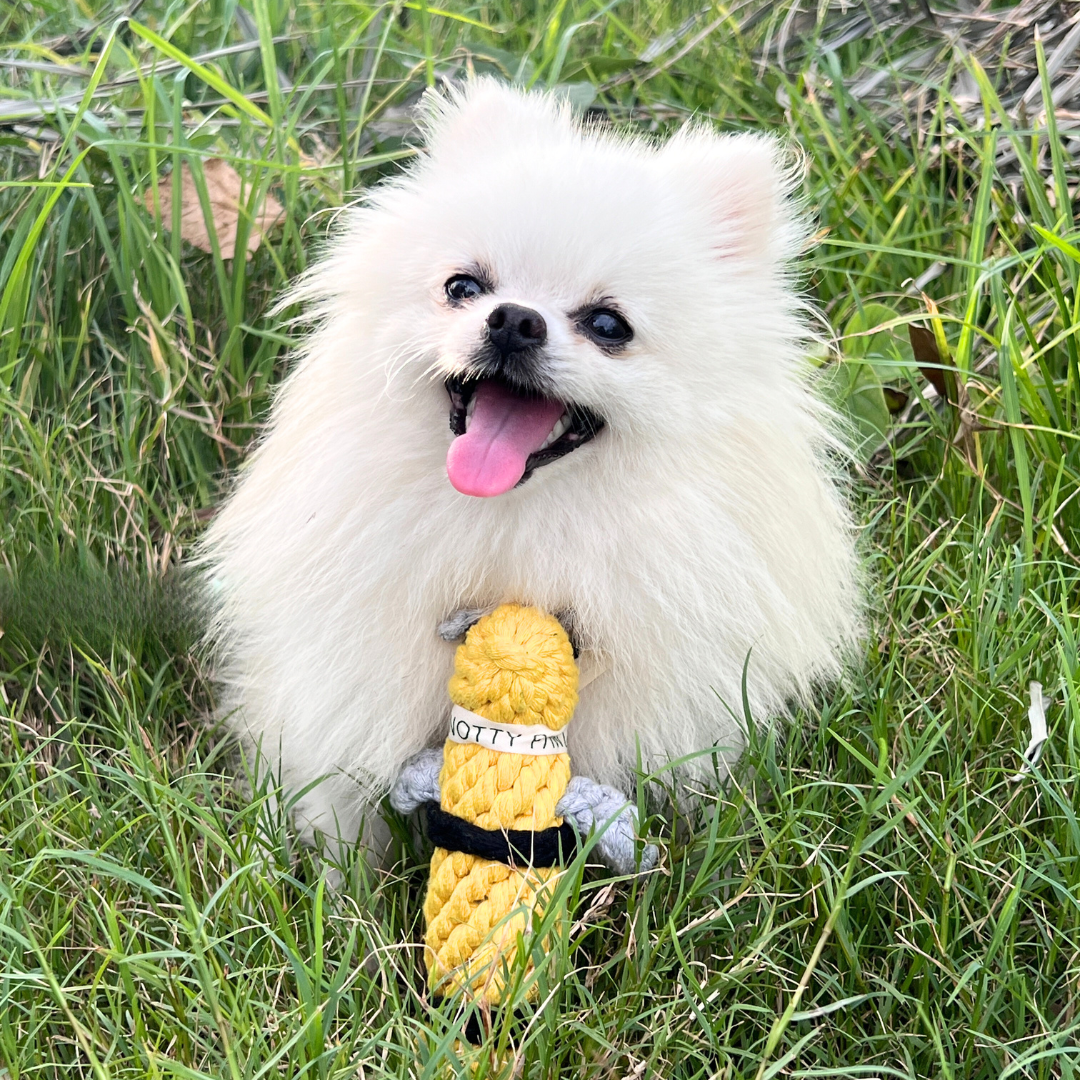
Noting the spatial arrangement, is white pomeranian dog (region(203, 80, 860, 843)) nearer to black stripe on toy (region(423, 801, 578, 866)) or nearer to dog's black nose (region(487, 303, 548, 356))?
dog's black nose (region(487, 303, 548, 356))

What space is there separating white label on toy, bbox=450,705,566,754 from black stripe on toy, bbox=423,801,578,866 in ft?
0.40

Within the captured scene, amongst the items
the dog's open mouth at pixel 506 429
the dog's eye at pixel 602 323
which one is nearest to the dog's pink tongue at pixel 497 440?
the dog's open mouth at pixel 506 429

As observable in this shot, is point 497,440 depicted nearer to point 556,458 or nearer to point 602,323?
point 556,458

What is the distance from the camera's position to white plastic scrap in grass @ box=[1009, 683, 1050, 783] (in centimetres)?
221

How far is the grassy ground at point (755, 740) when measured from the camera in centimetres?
195

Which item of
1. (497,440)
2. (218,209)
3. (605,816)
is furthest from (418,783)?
(218,209)

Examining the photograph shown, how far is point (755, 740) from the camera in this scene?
2.19 meters

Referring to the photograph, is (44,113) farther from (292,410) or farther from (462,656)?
(462,656)

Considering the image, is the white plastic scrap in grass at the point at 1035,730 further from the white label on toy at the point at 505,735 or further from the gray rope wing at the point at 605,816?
the white label on toy at the point at 505,735

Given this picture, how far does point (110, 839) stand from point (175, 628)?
83cm

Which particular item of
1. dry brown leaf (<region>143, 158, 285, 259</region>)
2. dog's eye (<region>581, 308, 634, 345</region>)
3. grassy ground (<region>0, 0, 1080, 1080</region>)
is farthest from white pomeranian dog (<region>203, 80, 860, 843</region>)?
dry brown leaf (<region>143, 158, 285, 259</region>)

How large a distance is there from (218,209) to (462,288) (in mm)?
1575

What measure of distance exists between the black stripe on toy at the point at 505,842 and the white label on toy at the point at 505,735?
0.12 metres

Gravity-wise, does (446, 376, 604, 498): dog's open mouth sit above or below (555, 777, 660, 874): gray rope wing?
above
